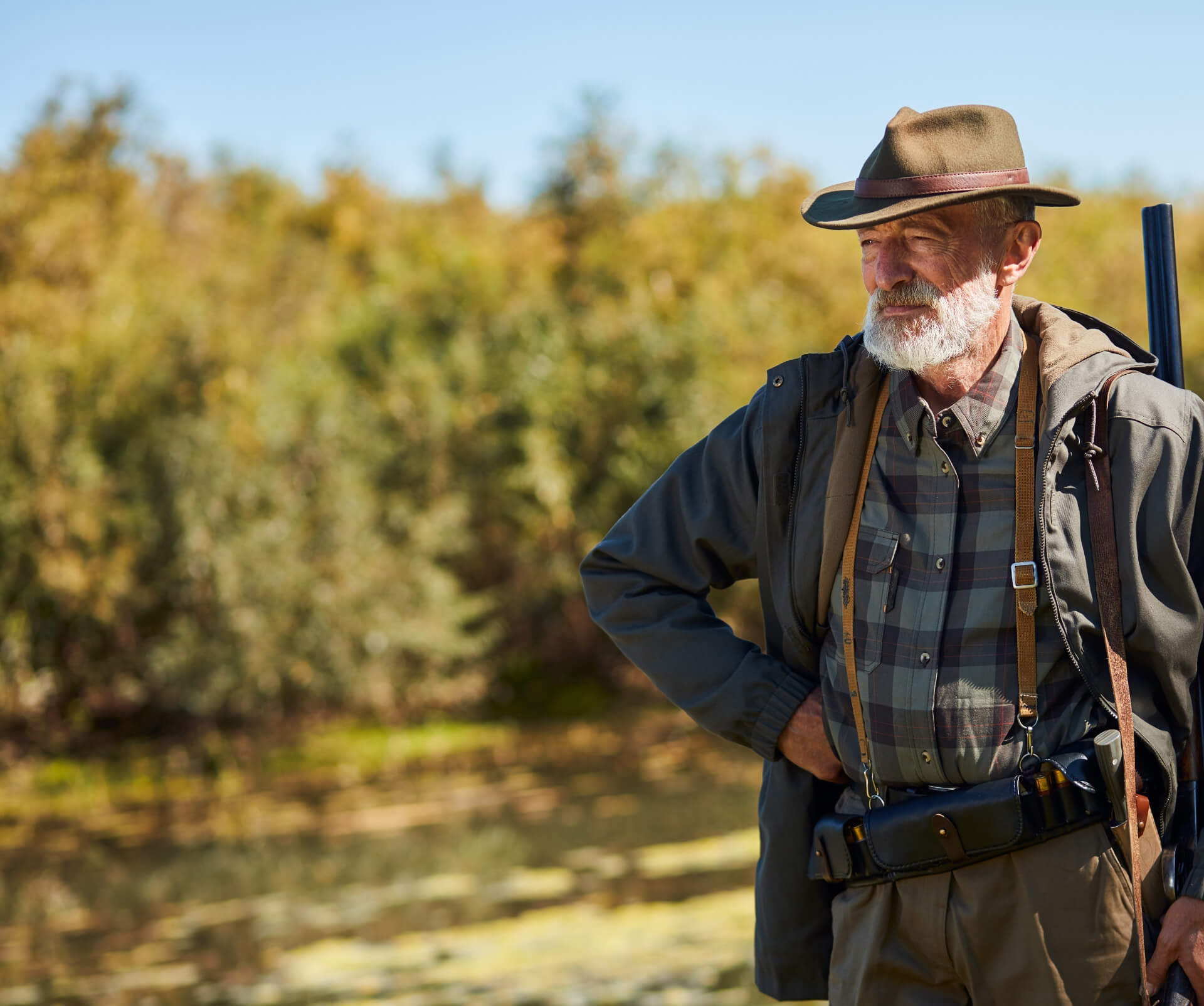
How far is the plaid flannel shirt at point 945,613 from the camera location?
1.99 meters

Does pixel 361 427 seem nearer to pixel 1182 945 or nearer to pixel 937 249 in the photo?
pixel 937 249

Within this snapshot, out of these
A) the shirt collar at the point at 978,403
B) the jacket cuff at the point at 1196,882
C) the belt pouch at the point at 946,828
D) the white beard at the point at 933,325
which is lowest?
the jacket cuff at the point at 1196,882

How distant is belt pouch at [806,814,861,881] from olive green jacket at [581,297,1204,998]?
0.18ft

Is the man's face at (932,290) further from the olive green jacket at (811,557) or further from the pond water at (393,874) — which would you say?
the pond water at (393,874)

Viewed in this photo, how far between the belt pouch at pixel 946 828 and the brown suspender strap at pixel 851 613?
7cm

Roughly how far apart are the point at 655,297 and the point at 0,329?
8308 millimetres

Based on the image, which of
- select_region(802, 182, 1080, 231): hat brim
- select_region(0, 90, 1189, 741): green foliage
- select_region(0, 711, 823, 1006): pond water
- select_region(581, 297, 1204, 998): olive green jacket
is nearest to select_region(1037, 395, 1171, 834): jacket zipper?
select_region(581, 297, 1204, 998): olive green jacket

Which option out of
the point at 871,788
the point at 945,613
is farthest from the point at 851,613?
the point at 871,788

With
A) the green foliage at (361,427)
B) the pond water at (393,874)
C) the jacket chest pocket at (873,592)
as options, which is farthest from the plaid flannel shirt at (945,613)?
the green foliage at (361,427)

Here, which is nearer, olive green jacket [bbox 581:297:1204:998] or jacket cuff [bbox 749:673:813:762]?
olive green jacket [bbox 581:297:1204:998]

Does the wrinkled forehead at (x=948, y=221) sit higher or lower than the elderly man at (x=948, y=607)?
higher

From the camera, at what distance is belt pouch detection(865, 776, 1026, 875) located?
195 centimetres

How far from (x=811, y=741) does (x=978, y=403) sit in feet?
2.00

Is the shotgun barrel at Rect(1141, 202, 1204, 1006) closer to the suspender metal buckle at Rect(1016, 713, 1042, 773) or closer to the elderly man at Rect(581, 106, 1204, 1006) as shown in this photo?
the elderly man at Rect(581, 106, 1204, 1006)
